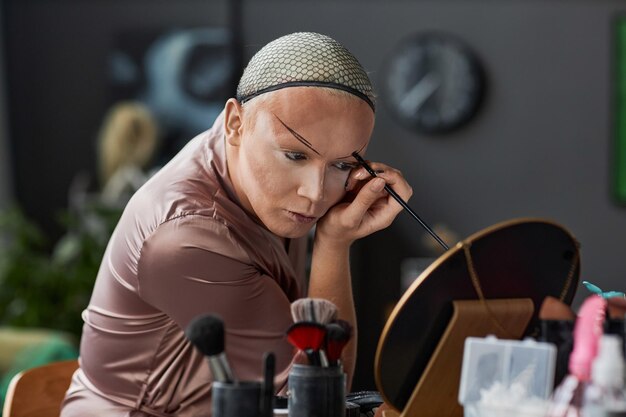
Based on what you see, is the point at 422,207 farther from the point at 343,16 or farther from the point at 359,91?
the point at 359,91

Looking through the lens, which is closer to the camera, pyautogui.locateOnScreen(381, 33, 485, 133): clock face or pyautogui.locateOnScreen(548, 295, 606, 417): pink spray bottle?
pyautogui.locateOnScreen(548, 295, 606, 417): pink spray bottle

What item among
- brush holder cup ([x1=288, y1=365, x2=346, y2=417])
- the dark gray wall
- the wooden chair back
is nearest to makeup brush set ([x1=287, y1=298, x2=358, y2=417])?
brush holder cup ([x1=288, y1=365, x2=346, y2=417])

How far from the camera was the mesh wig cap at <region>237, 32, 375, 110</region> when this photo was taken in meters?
1.21

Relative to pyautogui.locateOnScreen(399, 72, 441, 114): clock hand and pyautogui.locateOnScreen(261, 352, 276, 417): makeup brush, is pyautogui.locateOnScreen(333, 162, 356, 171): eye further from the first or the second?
pyautogui.locateOnScreen(399, 72, 441, 114): clock hand

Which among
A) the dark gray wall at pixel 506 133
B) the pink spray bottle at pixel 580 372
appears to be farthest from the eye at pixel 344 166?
the dark gray wall at pixel 506 133

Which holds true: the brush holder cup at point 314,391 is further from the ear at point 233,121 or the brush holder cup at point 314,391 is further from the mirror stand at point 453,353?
the ear at point 233,121

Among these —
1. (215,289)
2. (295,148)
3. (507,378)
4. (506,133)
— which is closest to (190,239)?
(215,289)

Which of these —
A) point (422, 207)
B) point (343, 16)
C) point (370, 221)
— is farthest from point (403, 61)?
point (370, 221)

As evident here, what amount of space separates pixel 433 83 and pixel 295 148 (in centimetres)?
413

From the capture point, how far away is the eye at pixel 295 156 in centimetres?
121

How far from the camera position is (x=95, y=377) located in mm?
Result: 1352

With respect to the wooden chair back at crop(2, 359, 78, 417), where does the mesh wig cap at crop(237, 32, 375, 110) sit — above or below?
above

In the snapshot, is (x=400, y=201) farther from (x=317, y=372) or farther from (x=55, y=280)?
(x=55, y=280)

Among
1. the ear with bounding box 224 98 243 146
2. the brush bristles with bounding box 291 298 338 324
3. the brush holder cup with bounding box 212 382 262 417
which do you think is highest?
the ear with bounding box 224 98 243 146
